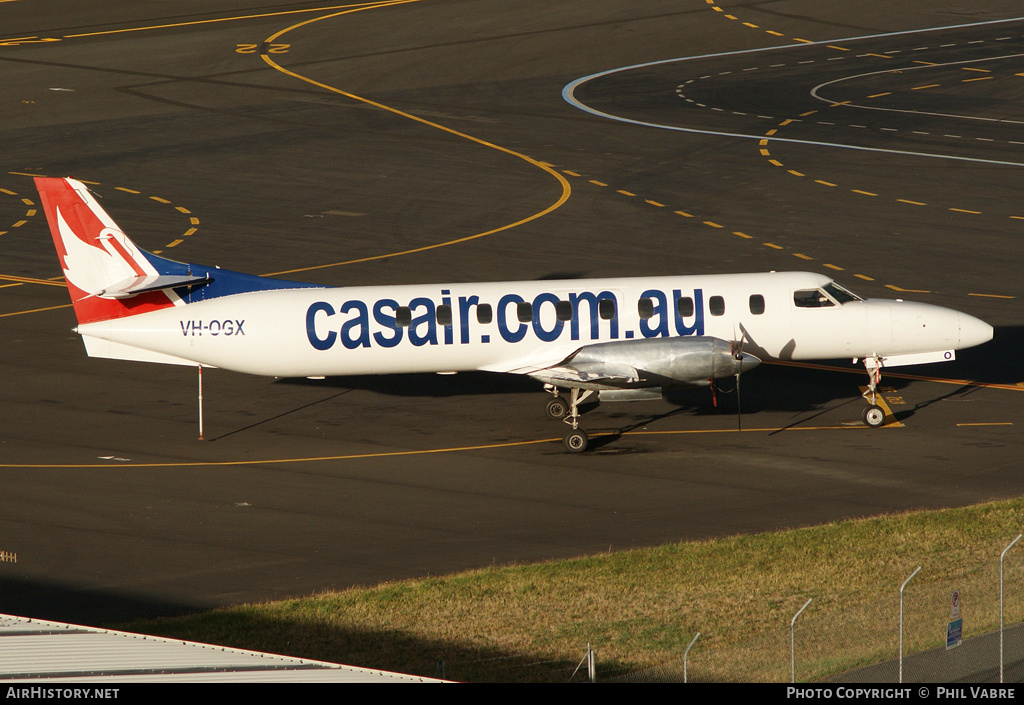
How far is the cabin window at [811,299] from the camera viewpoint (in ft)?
106

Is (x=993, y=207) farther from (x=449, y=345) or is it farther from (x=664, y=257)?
(x=449, y=345)

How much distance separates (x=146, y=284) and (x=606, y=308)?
37.2 ft

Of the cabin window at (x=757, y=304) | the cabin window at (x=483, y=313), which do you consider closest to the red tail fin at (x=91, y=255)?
the cabin window at (x=483, y=313)

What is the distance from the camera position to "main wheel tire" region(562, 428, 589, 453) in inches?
1219

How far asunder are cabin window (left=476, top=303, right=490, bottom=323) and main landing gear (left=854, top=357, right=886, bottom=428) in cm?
959

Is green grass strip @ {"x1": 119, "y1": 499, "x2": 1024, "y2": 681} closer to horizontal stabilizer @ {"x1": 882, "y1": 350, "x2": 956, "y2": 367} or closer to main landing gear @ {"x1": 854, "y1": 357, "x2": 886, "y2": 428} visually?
main landing gear @ {"x1": 854, "y1": 357, "x2": 886, "y2": 428}

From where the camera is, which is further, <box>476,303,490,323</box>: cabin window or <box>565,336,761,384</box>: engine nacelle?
<box>476,303,490,323</box>: cabin window

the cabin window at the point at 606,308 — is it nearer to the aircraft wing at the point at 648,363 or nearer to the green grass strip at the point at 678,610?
the aircraft wing at the point at 648,363

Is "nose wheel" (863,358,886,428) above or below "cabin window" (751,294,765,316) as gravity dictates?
below

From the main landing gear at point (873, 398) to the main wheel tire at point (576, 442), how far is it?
7.14m

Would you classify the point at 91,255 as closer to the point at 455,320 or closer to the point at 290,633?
the point at 455,320

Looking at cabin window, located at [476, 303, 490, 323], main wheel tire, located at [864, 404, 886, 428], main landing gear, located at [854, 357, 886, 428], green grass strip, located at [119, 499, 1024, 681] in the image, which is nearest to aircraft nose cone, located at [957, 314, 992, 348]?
main landing gear, located at [854, 357, 886, 428]

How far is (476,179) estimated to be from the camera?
54781mm

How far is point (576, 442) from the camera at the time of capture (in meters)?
31.0
